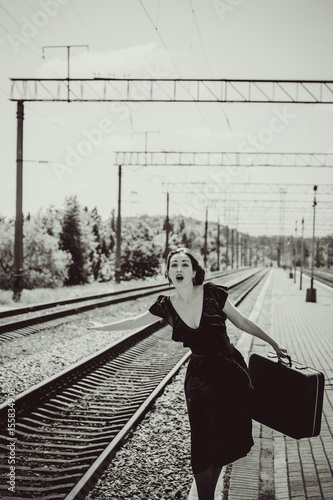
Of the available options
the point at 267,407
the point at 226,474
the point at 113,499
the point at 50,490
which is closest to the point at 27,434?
the point at 50,490

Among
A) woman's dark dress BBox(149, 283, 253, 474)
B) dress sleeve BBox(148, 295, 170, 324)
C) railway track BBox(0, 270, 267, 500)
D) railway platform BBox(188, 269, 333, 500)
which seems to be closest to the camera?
woman's dark dress BBox(149, 283, 253, 474)

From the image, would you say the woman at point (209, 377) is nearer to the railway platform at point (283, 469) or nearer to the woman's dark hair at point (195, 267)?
the woman's dark hair at point (195, 267)

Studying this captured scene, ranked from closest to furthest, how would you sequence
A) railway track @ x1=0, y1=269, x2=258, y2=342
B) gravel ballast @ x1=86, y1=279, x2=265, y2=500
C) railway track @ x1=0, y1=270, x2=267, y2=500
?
gravel ballast @ x1=86, y1=279, x2=265, y2=500
railway track @ x1=0, y1=270, x2=267, y2=500
railway track @ x1=0, y1=269, x2=258, y2=342

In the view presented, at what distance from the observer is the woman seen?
3523 mm

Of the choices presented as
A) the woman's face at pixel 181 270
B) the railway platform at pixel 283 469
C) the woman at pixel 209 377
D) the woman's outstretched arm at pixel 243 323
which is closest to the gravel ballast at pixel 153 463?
the railway platform at pixel 283 469

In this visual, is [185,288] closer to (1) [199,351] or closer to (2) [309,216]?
(1) [199,351]

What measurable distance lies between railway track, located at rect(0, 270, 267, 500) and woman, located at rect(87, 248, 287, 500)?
4.40 feet

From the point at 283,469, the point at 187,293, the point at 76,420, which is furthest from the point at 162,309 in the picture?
the point at 76,420

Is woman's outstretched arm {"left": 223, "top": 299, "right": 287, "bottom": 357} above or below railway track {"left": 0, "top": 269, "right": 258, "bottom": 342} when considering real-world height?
above

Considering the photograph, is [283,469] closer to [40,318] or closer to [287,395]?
[287,395]

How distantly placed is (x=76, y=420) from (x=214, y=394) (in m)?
3.38

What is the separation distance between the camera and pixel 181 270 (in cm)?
375

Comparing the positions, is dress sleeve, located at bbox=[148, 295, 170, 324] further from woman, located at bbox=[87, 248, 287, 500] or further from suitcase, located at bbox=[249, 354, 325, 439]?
suitcase, located at bbox=[249, 354, 325, 439]

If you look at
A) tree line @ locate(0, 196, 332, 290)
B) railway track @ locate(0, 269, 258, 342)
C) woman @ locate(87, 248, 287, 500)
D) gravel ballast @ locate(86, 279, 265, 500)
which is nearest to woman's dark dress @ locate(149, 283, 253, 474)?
woman @ locate(87, 248, 287, 500)
